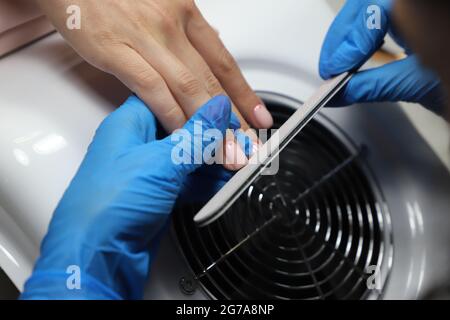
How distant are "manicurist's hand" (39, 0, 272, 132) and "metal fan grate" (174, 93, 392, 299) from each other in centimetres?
11

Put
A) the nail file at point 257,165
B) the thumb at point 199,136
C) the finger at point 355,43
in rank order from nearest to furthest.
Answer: the nail file at point 257,165
the thumb at point 199,136
the finger at point 355,43

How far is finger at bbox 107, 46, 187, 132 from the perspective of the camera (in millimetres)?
647

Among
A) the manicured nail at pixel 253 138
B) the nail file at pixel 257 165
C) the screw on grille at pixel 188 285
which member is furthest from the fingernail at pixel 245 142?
the screw on grille at pixel 188 285

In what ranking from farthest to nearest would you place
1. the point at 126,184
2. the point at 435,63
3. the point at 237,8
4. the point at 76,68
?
the point at 237,8, the point at 76,68, the point at 126,184, the point at 435,63

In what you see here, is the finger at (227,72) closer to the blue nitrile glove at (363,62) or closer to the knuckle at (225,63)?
the knuckle at (225,63)

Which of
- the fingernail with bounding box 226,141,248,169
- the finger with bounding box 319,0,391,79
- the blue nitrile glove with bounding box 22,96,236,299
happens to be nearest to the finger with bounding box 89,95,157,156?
the blue nitrile glove with bounding box 22,96,236,299

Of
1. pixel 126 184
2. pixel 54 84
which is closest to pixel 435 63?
pixel 126 184

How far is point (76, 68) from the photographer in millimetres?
675

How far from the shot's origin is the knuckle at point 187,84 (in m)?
0.67

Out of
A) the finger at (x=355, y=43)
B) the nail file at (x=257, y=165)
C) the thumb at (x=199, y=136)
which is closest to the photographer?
the nail file at (x=257, y=165)

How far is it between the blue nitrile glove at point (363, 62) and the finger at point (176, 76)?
215mm

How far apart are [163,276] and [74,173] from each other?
198mm

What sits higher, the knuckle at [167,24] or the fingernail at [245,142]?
the knuckle at [167,24]
